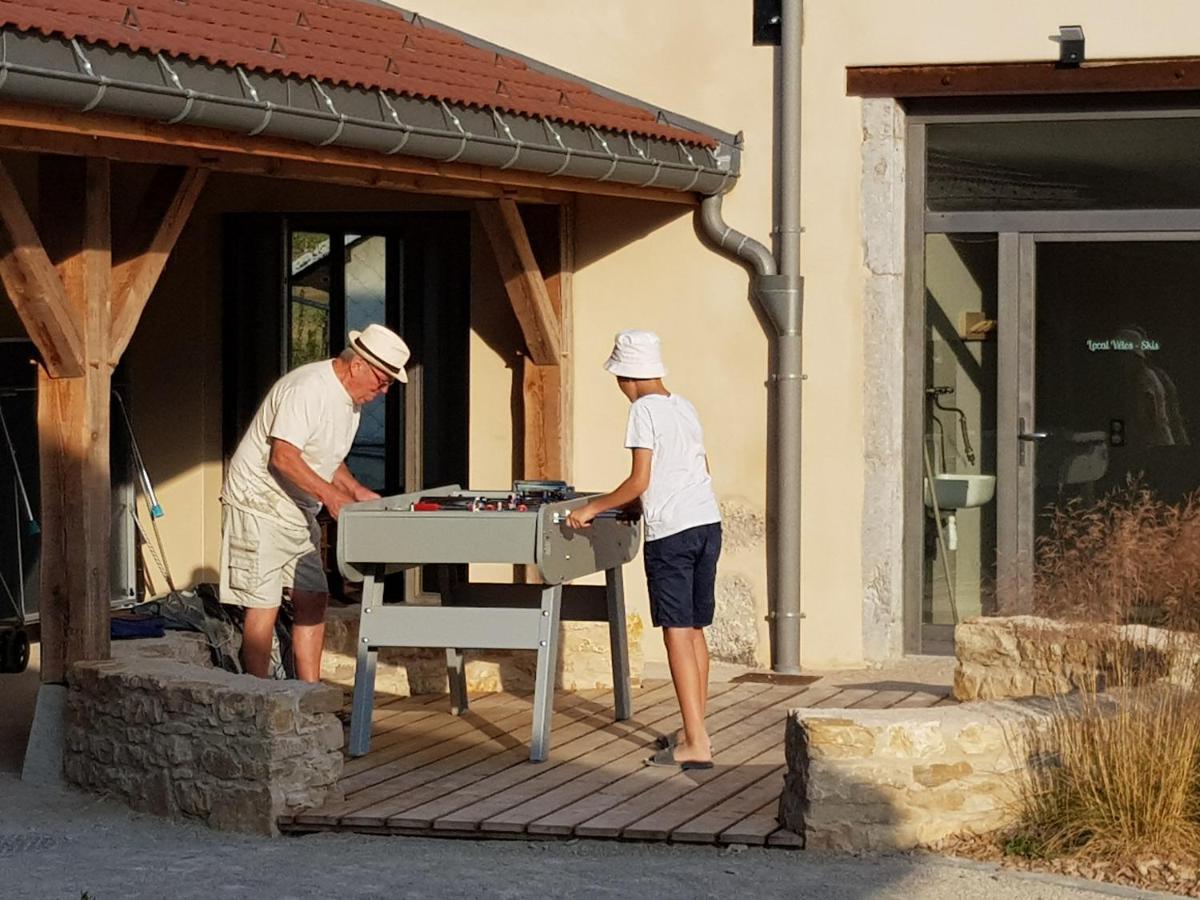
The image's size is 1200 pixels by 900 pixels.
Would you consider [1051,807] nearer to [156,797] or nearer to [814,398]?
[156,797]

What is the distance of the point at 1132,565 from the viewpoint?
282 inches

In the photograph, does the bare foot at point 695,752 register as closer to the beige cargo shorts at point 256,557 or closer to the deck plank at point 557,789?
the deck plank at point 557,789

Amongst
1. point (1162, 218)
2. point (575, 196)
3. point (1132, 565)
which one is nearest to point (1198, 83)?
point (1162, 218)

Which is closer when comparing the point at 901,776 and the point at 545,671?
the point at 901,776

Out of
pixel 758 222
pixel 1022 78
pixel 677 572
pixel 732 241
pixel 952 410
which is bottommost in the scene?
pixel 677 572

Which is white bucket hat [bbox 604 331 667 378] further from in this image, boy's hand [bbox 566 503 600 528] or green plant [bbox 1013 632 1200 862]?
green plant [bbox 1013 632 1200 862]

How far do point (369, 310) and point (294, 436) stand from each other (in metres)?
3.97

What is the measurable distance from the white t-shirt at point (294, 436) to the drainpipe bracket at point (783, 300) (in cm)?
287

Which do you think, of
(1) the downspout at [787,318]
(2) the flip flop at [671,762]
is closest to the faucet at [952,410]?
(1) the downspout at [787,318]

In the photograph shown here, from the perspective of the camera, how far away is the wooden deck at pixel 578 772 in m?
7.09

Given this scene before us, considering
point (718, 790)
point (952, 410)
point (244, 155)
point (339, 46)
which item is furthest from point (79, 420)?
point (952, 410)

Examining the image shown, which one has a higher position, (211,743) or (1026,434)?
(1026,434)

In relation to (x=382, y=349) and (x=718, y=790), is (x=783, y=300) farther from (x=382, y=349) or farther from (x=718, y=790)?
(x=718, y=790)

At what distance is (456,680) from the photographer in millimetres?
9422
